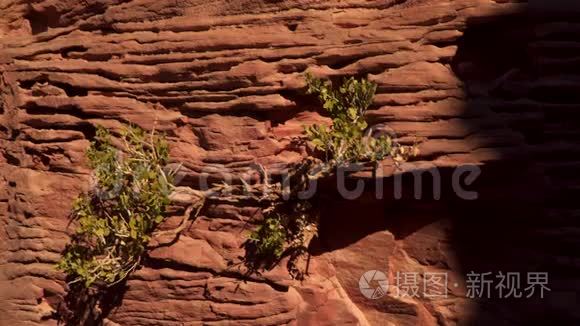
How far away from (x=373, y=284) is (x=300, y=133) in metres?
1.00

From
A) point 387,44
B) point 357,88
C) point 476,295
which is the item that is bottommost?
point 476,295

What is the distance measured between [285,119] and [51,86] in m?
1.60

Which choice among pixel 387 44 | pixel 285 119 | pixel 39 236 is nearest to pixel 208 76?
pixel 285 119

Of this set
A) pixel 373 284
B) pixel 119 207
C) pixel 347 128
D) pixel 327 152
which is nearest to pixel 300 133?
pixel 327 152

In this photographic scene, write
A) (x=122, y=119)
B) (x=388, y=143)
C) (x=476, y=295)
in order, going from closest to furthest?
1. (x=388, y=143)
2. (x=476, y=295)
3. (x=122, y=119)

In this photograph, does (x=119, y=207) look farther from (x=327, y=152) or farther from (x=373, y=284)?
(x=373, y=284)

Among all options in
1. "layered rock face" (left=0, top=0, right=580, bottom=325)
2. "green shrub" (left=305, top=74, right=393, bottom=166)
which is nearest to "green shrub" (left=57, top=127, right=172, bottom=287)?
"layered rock face" (left=0, top=0, right=580, bottom=325)

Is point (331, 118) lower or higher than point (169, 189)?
higher

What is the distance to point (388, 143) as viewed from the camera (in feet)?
10.1

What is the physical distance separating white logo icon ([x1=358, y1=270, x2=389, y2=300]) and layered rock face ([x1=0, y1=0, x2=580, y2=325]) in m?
0.04

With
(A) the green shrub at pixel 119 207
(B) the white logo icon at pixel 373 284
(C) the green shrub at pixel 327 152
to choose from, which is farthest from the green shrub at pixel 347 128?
(A) the green shrub at pixel 119 207

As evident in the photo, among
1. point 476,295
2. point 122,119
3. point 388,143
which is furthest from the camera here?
point 122,119

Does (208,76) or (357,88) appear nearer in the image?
(357,88)

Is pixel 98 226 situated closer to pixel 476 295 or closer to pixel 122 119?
pixel 122 119
